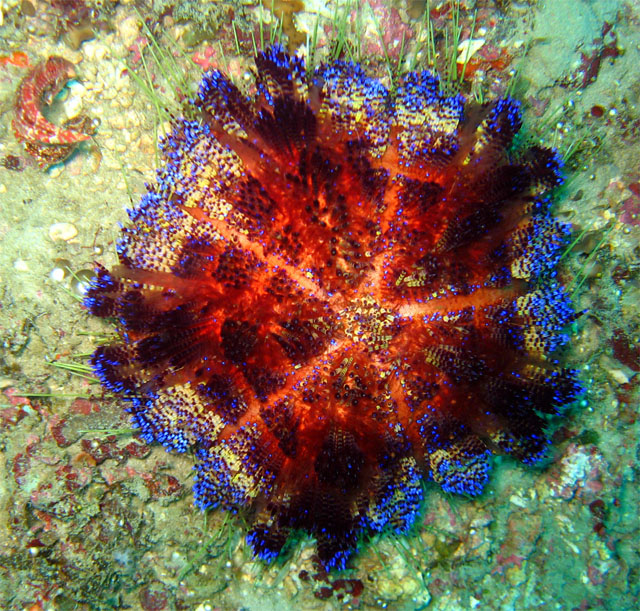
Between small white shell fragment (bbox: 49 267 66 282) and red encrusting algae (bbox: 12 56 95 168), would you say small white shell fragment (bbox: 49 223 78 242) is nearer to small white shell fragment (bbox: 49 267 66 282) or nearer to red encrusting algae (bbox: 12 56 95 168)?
small white shell fragment (bbox: 49 267 66 282)

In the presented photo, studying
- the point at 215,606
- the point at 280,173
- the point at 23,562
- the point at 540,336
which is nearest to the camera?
the point at 280,173

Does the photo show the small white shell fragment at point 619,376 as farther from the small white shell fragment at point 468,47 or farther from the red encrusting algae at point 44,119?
the red encrusting algae at point 44,119

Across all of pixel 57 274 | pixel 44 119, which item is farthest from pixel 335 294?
pixel 44 119

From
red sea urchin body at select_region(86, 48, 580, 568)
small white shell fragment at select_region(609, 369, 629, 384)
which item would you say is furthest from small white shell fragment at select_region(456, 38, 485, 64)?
small white shell fragment at select_region(609, 369, 629, 384)

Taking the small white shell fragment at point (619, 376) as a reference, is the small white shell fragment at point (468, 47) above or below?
above

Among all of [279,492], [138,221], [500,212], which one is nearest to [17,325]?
[138,221]

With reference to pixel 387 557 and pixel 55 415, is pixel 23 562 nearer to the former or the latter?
pixel 55 415

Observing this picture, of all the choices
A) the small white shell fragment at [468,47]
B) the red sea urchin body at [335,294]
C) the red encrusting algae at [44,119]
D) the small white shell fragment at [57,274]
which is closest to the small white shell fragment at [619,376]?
the red sea urchin body at [335,294]
